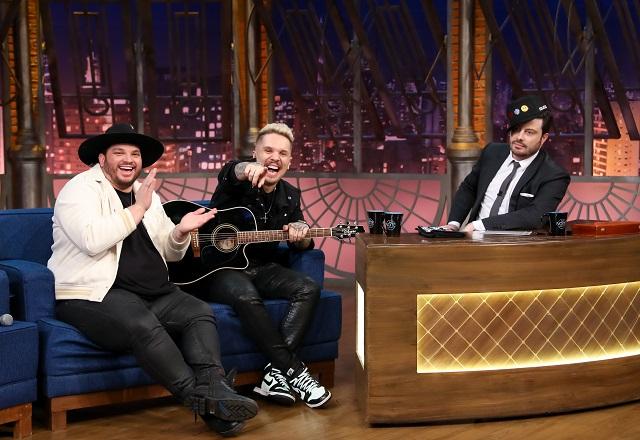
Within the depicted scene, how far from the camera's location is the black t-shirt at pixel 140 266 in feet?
13.6

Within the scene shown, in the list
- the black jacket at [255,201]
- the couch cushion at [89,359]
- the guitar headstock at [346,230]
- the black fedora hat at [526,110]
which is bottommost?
the couch cushion at [89,359]

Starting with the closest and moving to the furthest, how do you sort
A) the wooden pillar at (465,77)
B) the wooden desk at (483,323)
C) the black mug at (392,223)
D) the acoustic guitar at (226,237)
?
the wooden desk at (483,323)
the black mug at (392,223)
the acoustic guitar at (226,237)
the wooden pillar at (465,77)

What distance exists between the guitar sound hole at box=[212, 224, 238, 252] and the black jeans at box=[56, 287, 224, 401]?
0.43m

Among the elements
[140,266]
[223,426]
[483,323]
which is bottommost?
[223,426]

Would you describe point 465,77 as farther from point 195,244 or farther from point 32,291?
point 32,291

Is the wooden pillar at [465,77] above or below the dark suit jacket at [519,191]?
above

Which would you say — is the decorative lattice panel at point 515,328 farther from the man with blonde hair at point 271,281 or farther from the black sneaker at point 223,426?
the black sneaker at point 223,426

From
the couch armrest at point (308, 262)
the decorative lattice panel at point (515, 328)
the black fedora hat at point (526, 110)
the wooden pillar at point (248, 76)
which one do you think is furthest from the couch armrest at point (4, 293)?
the wooden pillar at point (248, 76)

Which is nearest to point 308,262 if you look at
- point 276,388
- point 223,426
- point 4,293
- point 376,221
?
point 376,221

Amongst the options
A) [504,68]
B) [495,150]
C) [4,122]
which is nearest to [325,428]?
[495,150]

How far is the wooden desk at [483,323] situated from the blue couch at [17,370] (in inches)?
51.5

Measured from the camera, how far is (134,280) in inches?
164

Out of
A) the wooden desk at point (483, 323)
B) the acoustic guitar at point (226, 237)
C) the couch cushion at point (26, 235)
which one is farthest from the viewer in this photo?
the acoustic guitar at point (226, 237)

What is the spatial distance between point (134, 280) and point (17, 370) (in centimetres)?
61
